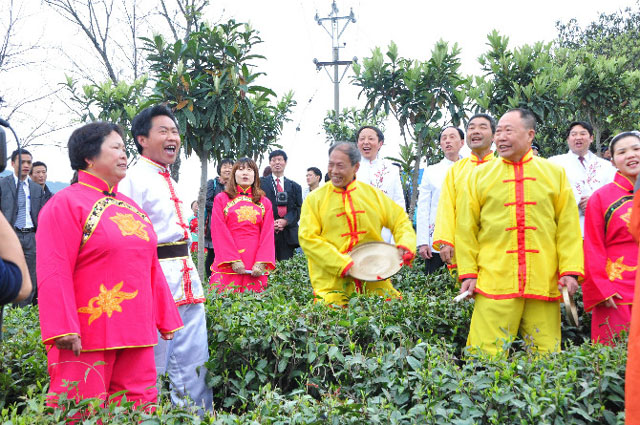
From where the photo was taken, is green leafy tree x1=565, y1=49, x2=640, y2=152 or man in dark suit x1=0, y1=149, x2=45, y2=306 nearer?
man in dark suit x1=0, y1=149, x2=45, y2=306

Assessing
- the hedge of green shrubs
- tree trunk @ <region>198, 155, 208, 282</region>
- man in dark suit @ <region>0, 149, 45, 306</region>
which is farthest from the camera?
tree trunk @ <region>198, 155, 208, 282</region>

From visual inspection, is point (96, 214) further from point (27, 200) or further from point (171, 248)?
point (27, 200)

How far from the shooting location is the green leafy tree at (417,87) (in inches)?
338

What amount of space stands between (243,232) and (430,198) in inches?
84.6

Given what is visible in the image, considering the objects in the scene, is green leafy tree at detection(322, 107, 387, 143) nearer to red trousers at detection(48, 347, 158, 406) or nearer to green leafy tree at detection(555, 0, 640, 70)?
green leafy tree at detection(555, 0, 640, 70)

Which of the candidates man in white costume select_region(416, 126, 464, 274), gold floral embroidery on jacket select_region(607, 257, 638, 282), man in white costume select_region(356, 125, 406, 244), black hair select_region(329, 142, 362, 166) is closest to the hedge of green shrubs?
gold floral embroidery on jacket select_region(607, 257, 638, 282)

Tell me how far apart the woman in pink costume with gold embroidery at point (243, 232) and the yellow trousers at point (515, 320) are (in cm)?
315

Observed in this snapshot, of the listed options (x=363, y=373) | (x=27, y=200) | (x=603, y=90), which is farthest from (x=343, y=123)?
(x=363, y=373)

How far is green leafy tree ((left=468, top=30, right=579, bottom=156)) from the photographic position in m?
8.90

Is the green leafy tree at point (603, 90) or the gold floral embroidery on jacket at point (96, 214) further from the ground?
the green leafy tree at point (603, 90)

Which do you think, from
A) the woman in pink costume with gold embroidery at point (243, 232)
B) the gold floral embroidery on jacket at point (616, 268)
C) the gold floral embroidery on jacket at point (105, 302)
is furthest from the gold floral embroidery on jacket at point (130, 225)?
the woman in pink costume with gold embroidery at point (243, 232)

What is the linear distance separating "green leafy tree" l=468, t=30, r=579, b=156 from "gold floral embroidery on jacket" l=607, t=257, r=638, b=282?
16.0 ft

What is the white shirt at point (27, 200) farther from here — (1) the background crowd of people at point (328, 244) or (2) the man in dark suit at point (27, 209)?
(1) the background crowd of people at point (328, 244)

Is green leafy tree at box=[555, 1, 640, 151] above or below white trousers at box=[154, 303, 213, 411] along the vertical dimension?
above
